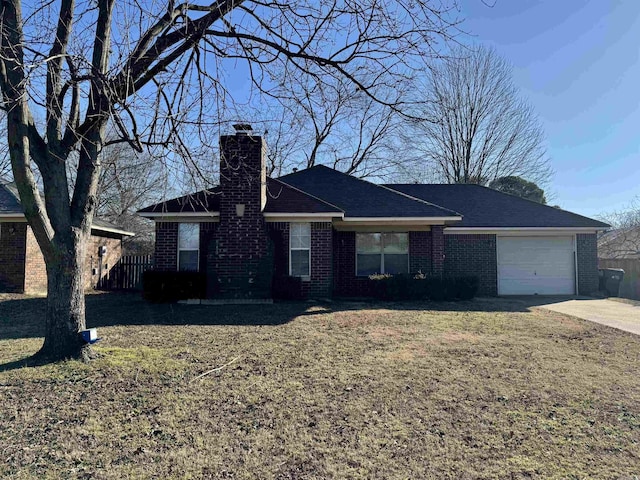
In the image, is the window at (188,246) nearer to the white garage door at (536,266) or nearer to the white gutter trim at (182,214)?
the white gutter trim at (182,214)

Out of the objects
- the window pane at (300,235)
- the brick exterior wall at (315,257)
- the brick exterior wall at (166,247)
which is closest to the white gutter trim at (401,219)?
the brick exterior wall at (315,257)

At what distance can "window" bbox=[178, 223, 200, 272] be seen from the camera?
1258 centimetres

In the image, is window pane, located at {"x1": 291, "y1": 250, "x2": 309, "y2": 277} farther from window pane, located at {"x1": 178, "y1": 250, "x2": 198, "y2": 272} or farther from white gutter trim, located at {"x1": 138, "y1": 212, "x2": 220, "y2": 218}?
window pane, located at {"x1": 178, "y1": 250, "x2": 198, "y2": 272}

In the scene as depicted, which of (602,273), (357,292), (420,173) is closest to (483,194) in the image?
(602,273)

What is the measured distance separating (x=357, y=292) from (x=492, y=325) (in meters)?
6.04

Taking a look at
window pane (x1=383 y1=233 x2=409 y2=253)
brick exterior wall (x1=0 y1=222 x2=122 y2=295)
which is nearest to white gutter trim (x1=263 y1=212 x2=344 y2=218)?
window pane (x1=383 y1=233 x2=409 y2=253)

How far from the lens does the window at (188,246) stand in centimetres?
1258

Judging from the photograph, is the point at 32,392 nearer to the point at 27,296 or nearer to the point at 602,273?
the point at 27,296

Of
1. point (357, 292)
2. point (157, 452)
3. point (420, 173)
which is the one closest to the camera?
point (157, 452)

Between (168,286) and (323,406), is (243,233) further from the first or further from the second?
(323,406)

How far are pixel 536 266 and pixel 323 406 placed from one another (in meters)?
14.5

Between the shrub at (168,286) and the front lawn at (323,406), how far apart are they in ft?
12.0

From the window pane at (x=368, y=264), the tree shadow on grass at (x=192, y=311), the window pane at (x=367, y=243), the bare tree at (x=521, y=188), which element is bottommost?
the tree shadow on grass at (x=192, y=311)

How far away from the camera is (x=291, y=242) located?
1262 centimetres
